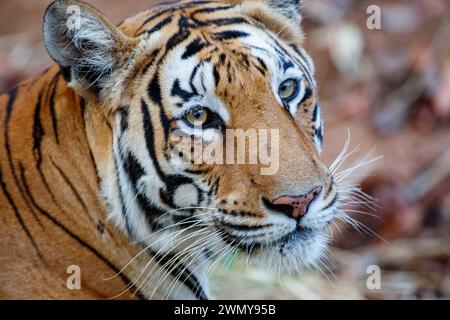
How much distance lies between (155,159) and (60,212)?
1.23 ft

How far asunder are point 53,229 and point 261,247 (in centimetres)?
69

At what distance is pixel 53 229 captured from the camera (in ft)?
8.71

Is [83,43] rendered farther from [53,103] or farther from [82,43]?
[53,103]

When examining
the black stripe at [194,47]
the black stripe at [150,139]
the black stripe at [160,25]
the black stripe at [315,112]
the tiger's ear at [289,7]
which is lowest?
the black stripe at [150,139]

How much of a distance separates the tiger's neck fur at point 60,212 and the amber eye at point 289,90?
1.89 feet

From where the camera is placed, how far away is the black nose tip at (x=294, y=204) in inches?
92.6

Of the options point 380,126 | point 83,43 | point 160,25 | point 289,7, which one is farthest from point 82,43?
point 380,126

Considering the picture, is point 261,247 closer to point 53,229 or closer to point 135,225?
point 135,225

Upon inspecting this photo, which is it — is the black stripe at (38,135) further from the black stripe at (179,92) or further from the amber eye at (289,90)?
the amber eye at (289,90)

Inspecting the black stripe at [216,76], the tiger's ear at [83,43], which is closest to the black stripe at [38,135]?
the tiger's ear at [83,43]

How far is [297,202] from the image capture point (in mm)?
2359

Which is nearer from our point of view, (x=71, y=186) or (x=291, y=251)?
(x=291, y=251)

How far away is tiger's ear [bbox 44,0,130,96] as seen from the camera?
7.99 ft
